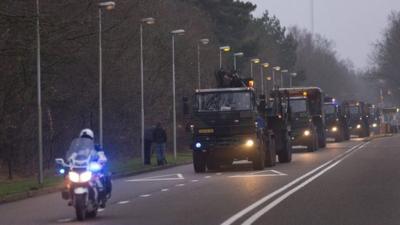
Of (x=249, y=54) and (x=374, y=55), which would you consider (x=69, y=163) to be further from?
(x=374, y=55)

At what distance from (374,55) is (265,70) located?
74.2ft

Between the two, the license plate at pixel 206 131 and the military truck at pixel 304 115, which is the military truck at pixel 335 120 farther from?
the license plate at pixel 206 131

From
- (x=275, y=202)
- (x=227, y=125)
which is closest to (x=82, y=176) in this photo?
(x=275, y=202)

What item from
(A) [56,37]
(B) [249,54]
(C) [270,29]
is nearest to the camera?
(A) [56,37]

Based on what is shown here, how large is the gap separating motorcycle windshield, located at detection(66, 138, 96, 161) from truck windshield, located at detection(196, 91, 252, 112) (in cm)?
1463

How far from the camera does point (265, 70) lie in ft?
305

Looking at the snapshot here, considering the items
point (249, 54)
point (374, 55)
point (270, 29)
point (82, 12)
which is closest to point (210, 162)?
point (82, 12)

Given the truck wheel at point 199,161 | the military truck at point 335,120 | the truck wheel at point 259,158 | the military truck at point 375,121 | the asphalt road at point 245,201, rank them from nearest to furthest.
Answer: the asphalt road at point 245,201 → the truck wheel at point 259,158 → the truck wheel at point 199,161 → the military truck at point 335,120 → the military truck at point 375,121

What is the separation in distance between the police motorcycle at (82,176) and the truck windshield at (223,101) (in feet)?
48.0

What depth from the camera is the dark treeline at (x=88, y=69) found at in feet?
91.6

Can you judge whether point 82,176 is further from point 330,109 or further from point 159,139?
point 330,109

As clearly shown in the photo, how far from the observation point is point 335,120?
2581 inches

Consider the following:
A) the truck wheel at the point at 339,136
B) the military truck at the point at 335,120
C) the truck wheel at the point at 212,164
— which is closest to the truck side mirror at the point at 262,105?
the truck wheel at the point at 212,164

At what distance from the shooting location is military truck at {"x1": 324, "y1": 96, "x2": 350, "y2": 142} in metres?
64.2
